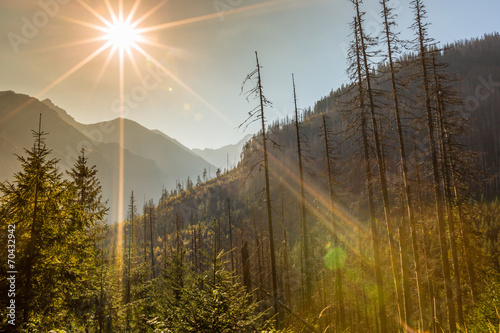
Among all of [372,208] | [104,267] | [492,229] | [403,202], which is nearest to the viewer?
[372,208]

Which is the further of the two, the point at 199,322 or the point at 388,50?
the point at 388,50

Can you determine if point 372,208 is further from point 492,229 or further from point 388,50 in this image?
point 492,229

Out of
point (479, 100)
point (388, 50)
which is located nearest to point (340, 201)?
point (388, 50)

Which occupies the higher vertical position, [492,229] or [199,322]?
[199,322]

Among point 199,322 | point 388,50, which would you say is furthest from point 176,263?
point 388,50

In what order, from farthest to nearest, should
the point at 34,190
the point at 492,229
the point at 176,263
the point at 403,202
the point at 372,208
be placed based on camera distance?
1. the point at 492,229
2. the point at 176,263
3. the point at 403,202
4. the point at 372,208
5. the point at 34,190

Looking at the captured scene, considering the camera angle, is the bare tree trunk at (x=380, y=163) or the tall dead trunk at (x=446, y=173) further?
the tall dead trunk at (x=446, y=173)

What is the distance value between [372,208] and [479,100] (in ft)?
807

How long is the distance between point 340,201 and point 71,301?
20.3 meters

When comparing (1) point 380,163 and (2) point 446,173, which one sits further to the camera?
(2) point 446,173

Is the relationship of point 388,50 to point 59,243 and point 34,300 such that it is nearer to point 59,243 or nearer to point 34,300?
point 59,243

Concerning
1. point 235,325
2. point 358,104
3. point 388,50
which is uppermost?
point 388,50

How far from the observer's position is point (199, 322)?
15.9 feet

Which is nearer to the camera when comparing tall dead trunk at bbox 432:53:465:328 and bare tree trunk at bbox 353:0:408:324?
bare tree trunk at bbox 353:0:408:324
